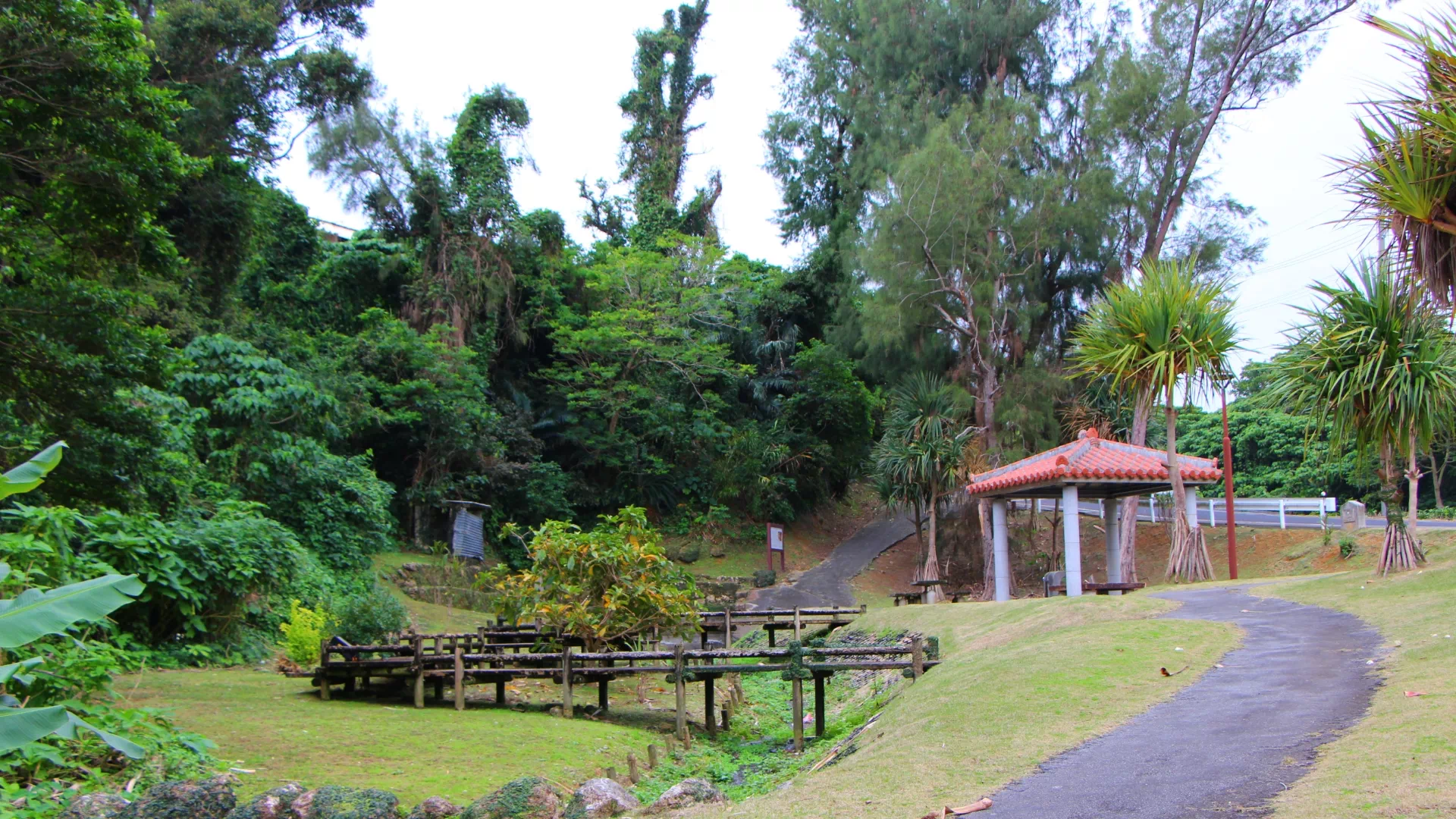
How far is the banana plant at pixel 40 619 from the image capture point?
2.30 meters

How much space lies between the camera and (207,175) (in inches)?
686

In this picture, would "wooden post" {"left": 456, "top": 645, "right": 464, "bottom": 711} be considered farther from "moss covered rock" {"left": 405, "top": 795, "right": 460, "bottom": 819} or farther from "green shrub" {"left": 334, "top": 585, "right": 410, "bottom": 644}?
"moss covered rock" {"left": 405, "top": 795, "right": 460, "bottom": 819}

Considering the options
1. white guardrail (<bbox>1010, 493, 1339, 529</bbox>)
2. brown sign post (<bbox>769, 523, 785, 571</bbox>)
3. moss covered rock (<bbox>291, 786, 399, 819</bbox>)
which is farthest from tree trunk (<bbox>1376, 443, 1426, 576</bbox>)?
brown sign post (<bbox>769, 523, 785, 571</bbox>)

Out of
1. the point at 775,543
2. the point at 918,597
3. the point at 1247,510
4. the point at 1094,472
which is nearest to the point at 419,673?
the point at 1094,472

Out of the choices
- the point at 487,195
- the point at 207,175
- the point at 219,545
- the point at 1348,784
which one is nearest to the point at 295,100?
the point at 207,175

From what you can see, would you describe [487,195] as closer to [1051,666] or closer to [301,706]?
[301,706]

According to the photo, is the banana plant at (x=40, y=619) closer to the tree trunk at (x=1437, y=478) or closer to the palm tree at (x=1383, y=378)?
the palm tree at (x=1383, y=378)

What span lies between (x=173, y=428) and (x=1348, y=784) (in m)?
14.6

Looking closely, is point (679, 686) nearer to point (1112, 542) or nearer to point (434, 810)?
point (434, 810)

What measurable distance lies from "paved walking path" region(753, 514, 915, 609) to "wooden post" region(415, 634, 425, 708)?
36.0 feet

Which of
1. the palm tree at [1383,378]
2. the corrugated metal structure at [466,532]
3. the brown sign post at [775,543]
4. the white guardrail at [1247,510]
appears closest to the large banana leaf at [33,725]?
the palm tree at [1383,378]

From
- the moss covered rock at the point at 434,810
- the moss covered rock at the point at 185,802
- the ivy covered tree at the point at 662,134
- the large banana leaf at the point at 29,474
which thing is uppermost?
the ivy covered tree at the point at 662,134

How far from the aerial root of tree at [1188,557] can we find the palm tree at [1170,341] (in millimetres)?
13

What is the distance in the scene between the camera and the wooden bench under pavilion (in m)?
16.7
